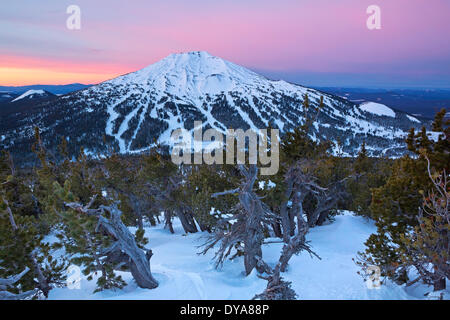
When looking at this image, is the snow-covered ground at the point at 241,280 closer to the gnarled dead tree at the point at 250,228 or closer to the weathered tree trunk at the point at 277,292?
the gnarled dead tree at the point at 250,228

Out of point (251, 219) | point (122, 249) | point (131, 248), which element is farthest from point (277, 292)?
point (122, 249)

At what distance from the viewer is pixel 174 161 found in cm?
2048

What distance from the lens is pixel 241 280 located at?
35.7ft

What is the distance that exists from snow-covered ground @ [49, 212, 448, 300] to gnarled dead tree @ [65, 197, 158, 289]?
0.48 metres

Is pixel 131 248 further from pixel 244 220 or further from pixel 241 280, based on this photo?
pixel 241 280

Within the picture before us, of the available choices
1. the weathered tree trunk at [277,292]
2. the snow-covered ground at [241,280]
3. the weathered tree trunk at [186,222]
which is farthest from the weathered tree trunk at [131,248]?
the weathered tree trunk at [186,222]

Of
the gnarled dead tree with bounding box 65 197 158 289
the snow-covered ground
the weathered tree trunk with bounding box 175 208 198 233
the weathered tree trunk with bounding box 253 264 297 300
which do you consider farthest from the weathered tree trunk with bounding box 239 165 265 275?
the weathered tree trunk with bounding box 175 208 198 233

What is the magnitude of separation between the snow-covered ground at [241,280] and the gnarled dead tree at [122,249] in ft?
1.59

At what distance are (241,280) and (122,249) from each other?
5109mm

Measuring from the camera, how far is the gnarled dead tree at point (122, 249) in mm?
8492
